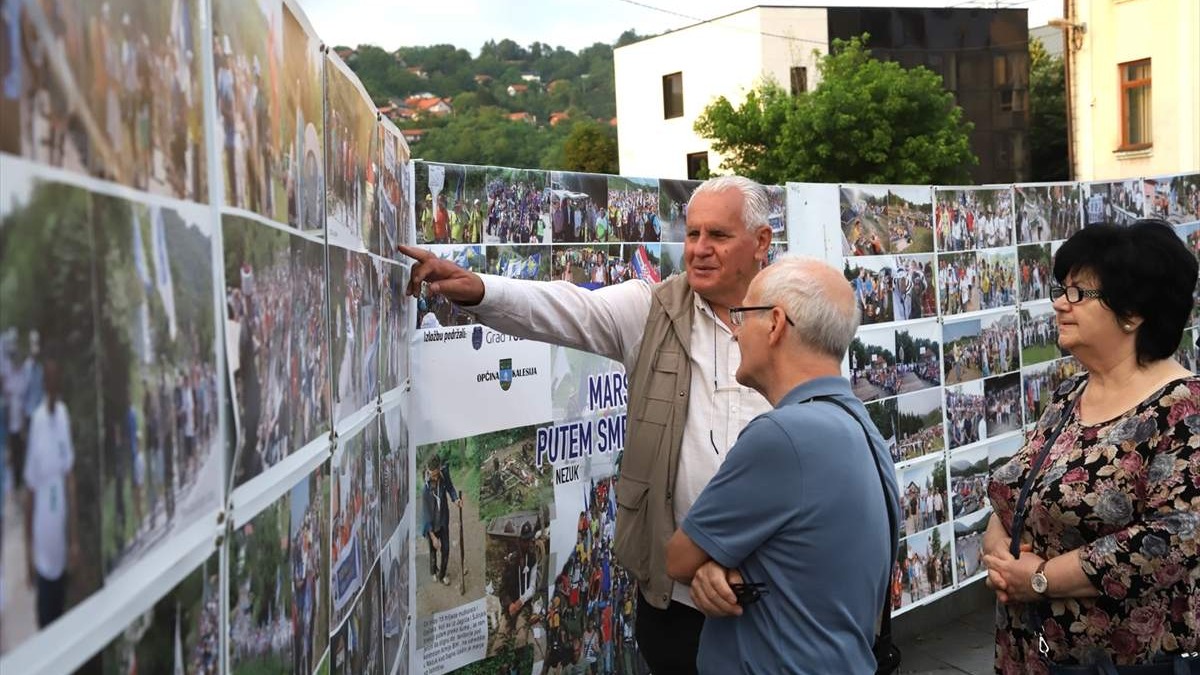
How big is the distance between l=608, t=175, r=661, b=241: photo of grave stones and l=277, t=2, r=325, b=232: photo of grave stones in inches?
85.8

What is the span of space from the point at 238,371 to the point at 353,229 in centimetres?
96

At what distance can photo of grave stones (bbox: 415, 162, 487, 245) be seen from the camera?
3375 mm

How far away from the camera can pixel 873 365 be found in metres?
5.30

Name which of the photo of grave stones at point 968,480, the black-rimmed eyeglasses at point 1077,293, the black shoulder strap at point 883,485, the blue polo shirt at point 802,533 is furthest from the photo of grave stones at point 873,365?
the blue polo shirt at point 802,533

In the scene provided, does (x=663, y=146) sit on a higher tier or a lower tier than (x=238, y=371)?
higher

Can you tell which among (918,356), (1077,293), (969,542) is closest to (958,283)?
(918,356)

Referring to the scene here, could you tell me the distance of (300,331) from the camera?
71.1 inches

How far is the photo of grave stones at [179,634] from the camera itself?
1086 millimetres

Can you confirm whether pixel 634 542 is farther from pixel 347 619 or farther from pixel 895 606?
pixel 895 606

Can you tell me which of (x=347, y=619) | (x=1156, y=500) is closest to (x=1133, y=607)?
(x=1156, y=500)

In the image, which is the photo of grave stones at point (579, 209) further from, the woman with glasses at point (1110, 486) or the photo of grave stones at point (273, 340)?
the photo of grave stones at point (273, 340)

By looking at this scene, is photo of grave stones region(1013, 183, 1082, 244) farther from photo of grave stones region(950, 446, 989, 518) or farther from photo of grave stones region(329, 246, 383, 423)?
photo of grave stones region(329, 246, 383, 423)

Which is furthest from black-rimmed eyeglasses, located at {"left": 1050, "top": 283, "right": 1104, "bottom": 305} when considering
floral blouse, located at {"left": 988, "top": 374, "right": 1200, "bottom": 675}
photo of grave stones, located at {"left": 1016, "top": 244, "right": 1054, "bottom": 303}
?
photo of grave stones, located at {"left": 1016, "top": 244, "right": 1054, "bottom": 303}

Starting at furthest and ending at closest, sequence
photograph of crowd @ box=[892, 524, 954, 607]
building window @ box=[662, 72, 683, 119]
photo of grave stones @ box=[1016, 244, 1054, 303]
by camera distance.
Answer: building window @ box=[662, 72, 683, 119]
photo of grave stones @ box=[1016, 244, 1054, 303]
photograph of crowd @ box=[892, 524, 954, 607]
